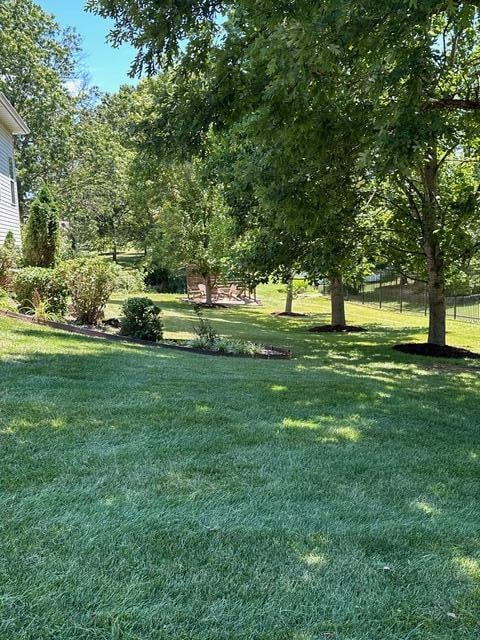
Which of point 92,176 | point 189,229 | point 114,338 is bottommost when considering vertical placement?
point 114,338

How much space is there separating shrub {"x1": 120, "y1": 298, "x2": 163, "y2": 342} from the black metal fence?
11.3 meters

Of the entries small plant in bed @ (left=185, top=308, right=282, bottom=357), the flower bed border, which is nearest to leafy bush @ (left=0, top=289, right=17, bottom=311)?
the flower bed border

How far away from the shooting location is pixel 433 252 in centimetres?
1220

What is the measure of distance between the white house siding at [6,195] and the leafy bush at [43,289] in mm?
7207

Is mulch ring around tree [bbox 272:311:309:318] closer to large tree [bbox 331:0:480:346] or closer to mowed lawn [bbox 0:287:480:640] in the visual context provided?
large tree [bbox 331:0:480:346]

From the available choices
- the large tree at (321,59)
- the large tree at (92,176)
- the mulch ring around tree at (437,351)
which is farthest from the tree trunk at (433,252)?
the large tree at (92,176)

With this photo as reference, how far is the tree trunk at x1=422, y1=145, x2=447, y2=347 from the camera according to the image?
11625 millimetres

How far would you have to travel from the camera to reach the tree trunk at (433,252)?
11.6 metres

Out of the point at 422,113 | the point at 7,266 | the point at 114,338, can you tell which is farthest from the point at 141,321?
the point at 422,113

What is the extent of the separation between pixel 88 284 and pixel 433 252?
774 cm

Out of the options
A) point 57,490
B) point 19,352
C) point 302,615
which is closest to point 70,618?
point 302,615

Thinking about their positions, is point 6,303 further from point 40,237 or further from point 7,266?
point 40,237

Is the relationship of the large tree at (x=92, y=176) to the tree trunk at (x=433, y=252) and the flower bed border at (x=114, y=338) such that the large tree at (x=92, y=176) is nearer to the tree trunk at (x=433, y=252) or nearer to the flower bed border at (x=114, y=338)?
the tree trunk at (x=433, y=252)

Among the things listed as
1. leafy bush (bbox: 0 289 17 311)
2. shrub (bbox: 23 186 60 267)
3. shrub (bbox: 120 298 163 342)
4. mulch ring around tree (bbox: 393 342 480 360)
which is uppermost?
shrub (bbox: 23 186 60 267)
